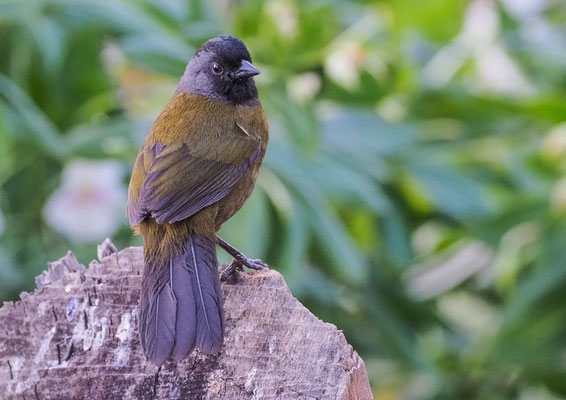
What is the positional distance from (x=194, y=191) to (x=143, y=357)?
0.71m

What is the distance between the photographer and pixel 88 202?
4.57m

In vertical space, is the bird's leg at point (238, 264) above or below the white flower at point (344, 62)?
below

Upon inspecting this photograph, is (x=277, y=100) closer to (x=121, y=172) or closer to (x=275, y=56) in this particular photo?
(x=275, y=56)

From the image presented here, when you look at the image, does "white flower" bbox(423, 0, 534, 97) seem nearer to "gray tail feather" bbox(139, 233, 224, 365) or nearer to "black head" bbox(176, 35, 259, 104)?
"black head" bbox(176, 35, 259, 104)

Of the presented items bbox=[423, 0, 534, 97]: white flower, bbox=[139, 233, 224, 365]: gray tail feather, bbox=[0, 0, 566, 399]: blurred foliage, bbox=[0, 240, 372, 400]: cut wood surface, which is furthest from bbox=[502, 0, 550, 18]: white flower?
bbox=[0, 240, 372, 400]: cut wood surface

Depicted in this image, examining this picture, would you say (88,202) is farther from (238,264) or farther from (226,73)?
(238,264)

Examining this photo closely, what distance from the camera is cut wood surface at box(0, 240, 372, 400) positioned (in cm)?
227

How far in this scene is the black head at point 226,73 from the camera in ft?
11.4

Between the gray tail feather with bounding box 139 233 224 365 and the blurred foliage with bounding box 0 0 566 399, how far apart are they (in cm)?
168

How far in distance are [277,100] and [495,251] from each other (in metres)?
1.44

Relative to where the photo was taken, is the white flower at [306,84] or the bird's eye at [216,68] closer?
the bird's eye at [216,68]

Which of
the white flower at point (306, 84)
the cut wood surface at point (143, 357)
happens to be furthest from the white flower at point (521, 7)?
the cut wood surface at point (143, 357)

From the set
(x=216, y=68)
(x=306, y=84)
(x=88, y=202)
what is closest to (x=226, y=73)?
A: (x=216, y=68)

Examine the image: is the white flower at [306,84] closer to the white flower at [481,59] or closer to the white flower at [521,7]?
the white flower at [481,59]
